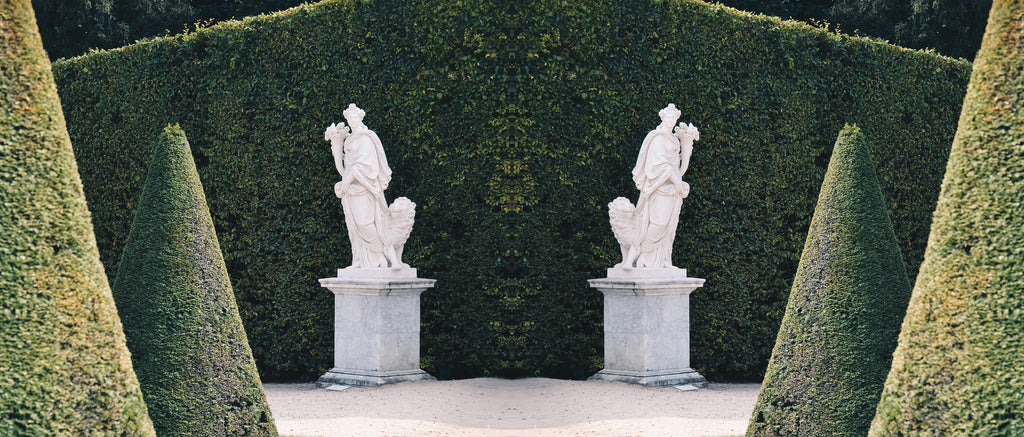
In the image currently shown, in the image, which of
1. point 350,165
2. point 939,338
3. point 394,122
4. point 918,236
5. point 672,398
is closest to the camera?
point 939,338

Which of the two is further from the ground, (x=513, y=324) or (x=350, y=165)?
(x=350, y=165)

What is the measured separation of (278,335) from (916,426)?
9.10 metres

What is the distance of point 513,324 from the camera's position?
1098 centimetres

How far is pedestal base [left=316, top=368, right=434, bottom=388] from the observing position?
11453 millimetres

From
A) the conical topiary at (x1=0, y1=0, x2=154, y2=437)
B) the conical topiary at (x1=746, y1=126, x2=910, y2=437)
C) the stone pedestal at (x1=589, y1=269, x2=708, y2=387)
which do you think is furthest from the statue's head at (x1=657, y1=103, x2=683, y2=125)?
the conical topiary at (x1=0, y1=0, x2=154, y2=437)

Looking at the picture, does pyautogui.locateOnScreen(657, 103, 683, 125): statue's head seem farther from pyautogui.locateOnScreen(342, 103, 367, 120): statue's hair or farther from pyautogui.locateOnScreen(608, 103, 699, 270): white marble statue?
pyautogui.locateOnScreen(342, 103, 367, 120): statue's hair

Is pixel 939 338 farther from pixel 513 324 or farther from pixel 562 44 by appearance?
pixel 562 44

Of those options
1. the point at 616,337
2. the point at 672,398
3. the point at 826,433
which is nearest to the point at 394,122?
the point at 616,337

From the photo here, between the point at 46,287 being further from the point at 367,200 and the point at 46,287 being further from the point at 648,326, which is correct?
the point at 648,326

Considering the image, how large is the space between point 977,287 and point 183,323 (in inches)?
201

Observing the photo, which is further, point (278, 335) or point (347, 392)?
point (278, 335)

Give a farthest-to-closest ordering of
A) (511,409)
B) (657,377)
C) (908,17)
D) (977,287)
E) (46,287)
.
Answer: (908,17)
(657,377)
(511,409)
(46,287)
(977,287)

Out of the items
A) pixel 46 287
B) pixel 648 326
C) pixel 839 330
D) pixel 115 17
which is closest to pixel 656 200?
pixel 648 326

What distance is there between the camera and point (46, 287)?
16.7ft
